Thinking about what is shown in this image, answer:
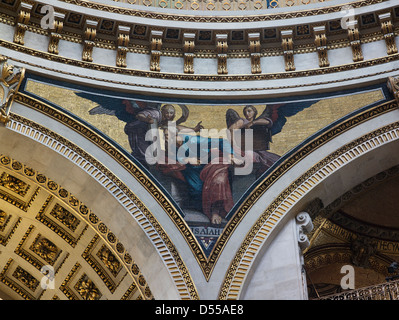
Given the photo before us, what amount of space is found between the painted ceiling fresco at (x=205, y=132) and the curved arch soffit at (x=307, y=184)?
26cm

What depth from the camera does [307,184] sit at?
15.5m

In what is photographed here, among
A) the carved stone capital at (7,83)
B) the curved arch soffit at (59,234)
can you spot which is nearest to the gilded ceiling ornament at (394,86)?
the curved arch soffit at (59,234)

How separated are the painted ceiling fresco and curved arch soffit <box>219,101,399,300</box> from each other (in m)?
0.26

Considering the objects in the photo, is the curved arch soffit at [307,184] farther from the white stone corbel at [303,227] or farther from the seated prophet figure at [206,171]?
A: the seated prophet figure at [206,171]

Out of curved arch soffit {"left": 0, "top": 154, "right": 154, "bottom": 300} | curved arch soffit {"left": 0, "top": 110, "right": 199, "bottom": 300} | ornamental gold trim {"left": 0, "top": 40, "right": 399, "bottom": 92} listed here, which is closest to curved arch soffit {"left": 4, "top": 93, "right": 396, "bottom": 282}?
curved arch soffit {"left": 0, "top": 110, "right": 199, "bottom": 300}

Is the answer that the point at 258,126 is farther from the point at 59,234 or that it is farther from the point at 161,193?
the point at 59,234

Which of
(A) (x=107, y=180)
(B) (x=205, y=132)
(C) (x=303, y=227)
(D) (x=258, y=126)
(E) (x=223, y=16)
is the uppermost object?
(E) (x=223, y=16)

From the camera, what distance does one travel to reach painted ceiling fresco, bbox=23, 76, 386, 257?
613 inches

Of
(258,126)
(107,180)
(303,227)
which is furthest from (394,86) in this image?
(107,180)

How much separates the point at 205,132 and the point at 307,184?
2.13 m

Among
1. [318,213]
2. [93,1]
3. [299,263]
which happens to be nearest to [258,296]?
[299,263]

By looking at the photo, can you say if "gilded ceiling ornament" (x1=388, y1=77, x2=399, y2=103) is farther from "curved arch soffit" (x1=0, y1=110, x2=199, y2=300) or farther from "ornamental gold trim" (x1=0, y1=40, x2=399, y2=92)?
"curved arch soffit" (x1=0, y1=110, x2=199, y2=300)
